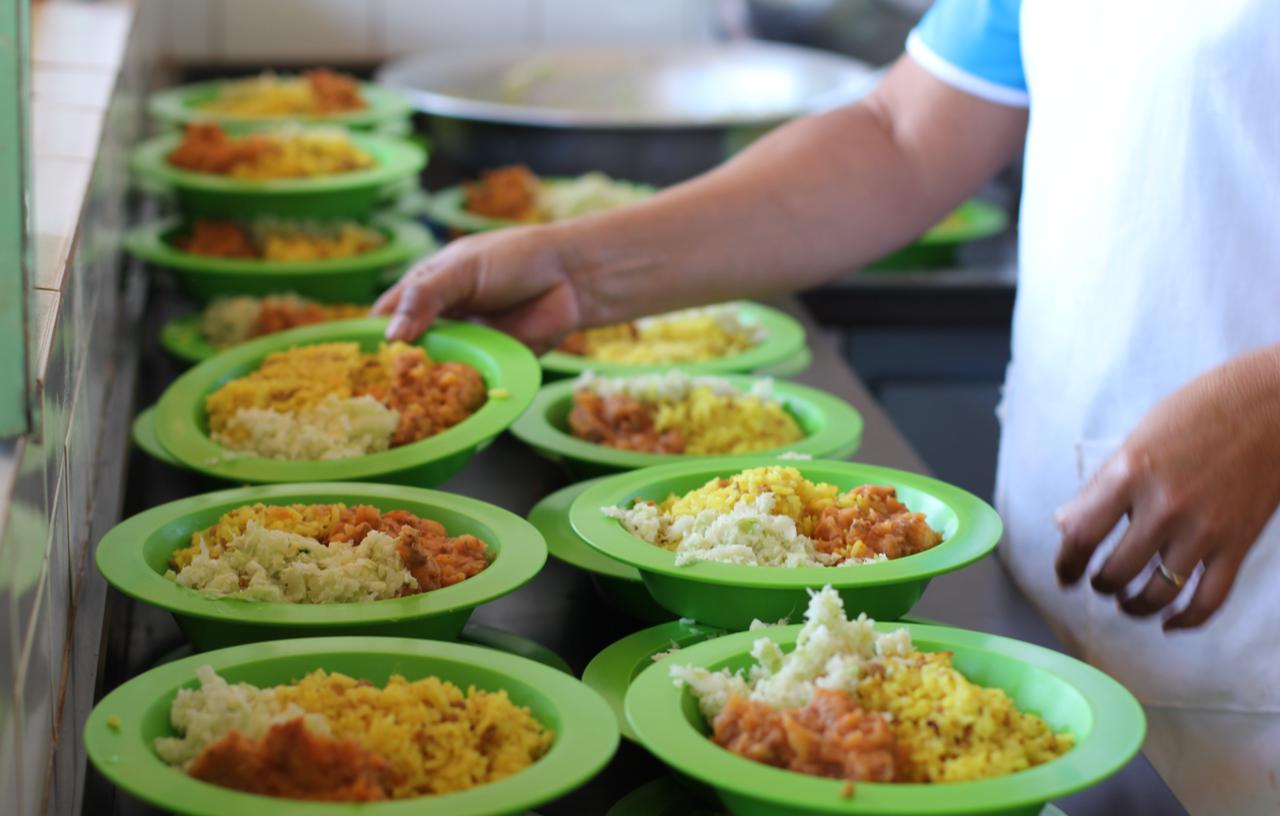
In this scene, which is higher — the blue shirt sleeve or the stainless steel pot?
the blue shirt sleeve

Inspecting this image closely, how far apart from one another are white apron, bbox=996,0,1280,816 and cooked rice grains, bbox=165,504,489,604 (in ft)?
2.34

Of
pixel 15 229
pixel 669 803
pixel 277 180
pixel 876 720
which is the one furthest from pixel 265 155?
pixel 876 720

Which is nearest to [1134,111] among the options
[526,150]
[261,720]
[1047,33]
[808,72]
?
[1047,33]

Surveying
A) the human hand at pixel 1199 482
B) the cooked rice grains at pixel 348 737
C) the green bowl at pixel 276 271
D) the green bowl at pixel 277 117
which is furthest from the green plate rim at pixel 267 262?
the human hand at pixel 1199 482

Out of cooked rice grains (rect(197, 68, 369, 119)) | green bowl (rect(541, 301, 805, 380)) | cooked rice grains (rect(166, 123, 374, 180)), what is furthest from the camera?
cooked rice grains (rect(197, 68, 369, 119))

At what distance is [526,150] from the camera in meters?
2.83

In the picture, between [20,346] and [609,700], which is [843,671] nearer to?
[609,700]

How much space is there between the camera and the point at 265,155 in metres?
2.47

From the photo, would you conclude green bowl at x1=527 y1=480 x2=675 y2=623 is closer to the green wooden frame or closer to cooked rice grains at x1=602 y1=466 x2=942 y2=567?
cooked rice grains at x1=602 y1=466 x2=942 y2=567

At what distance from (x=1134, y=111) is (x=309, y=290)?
1.27 meters

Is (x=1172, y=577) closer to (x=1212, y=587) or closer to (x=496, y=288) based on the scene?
(x=1212, y=587)

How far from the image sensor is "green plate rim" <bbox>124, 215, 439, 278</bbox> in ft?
7.24

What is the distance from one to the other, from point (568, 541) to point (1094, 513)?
19.1 inches

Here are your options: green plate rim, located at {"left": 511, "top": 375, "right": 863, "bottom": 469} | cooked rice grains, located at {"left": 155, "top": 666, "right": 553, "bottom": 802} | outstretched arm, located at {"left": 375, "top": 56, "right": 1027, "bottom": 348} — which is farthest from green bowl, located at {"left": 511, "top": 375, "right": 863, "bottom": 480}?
cooked rice grains, located at {"left": 155, "top": 666, "right": 553, "bottom": 802}
